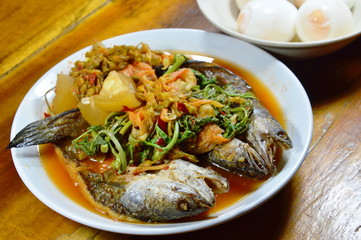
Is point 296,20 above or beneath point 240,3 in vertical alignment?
beneath

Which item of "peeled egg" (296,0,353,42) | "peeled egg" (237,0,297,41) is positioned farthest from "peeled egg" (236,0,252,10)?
"peeled egg" (296,0,353,42)

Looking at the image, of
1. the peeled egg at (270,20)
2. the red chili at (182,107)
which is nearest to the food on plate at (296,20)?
the peeled egg at (270,20)

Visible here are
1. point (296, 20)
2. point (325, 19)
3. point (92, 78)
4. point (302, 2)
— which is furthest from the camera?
point (302, 2)

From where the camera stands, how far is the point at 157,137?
2123 millimetres

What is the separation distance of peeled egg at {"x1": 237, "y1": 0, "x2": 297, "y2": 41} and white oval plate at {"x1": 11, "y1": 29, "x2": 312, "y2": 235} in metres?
0.14

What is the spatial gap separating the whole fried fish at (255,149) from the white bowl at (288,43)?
1.88ft

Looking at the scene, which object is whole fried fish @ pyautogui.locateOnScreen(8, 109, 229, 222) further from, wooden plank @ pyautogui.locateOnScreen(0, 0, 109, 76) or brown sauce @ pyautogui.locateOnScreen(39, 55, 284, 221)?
wooden plank @ pyautogui.locateOnScreen(0, 0, 109, 76)

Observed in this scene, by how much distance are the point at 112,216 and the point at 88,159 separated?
493 mm

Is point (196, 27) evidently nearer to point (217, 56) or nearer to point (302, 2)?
point (217, 56)

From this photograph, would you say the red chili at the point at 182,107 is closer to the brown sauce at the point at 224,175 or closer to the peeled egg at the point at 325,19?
the brown sauce at the point at 224,175

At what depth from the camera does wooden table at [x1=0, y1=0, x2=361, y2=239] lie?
1.94m

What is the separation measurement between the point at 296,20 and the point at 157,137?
1367mm

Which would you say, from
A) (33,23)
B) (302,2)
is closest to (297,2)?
(302,2)

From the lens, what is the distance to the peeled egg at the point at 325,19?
2625 millimetres
